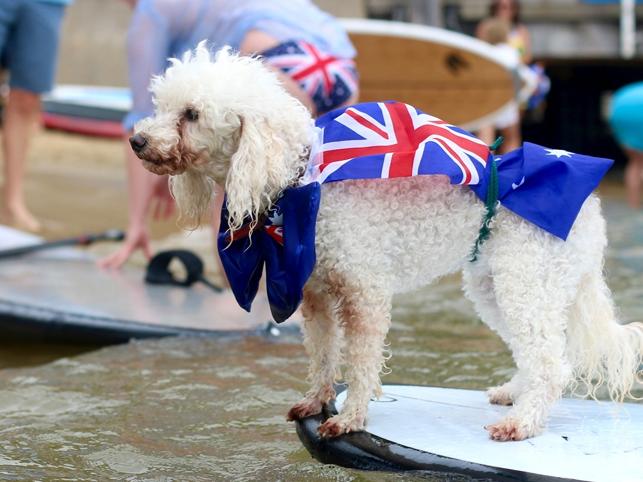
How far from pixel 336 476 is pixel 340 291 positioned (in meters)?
0.48

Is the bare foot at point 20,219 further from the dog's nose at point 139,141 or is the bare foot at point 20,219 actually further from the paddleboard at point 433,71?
the dog's nose at point 139,141

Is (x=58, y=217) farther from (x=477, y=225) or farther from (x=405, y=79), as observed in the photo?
(x=477, y=225)

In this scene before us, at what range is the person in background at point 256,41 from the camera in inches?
168

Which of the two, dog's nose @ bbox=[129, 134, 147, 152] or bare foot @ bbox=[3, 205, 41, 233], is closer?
dog's nose @ bbox=[129, 134, 147, 152]

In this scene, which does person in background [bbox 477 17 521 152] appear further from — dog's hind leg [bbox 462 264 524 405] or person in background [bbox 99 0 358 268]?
dog's hind leg [bbox 462 264 524 405]

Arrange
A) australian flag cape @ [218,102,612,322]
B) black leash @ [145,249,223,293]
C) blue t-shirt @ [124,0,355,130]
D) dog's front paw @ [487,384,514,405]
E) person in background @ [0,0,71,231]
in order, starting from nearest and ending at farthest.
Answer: australian flag cape @ [218,102,612,322] < dog's front paw @ [487,384,514,405] < blue t-shirt @ [124,0,355,130] < black leash @ [145,249,223,293] < person in background @ [0,0,71,231]

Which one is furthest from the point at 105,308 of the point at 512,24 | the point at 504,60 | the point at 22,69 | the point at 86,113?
the point at 86,113

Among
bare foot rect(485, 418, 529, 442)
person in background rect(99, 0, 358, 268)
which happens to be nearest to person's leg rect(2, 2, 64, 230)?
person in background rect(99, 0, 358, 268)

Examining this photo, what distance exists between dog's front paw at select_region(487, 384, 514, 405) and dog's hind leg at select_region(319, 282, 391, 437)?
0.47 metres

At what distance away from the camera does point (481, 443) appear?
2760mm

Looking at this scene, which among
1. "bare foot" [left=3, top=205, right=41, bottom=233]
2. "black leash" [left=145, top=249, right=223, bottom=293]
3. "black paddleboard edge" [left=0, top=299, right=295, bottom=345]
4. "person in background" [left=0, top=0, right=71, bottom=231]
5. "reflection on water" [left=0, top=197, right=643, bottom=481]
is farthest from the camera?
"bare foot" [left=3, top=205, right=41, bottom=233]

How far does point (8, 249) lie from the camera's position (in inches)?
199

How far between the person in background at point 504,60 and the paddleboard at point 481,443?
604cm

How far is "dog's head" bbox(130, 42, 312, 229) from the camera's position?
8.54ft
